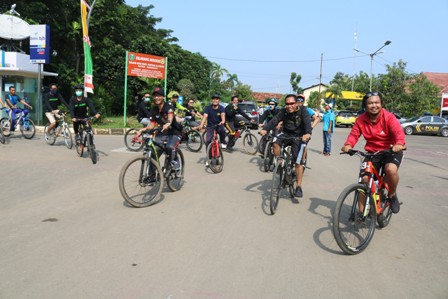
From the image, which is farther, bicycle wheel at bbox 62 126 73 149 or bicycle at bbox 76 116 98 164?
bicycle wheel at bbox 62 126 73 149

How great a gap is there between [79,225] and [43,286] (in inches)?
66.9

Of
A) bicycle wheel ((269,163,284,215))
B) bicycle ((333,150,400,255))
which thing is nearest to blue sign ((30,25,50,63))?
bicycle wheel ((269,163,284,215))

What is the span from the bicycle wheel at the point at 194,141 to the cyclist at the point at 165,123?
5.74m

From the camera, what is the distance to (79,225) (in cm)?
505

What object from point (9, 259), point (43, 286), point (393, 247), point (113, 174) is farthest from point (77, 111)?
point (393, 247)

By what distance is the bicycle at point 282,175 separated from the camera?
5.84 metres

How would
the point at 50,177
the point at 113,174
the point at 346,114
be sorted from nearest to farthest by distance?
the point at 50,177 < the point at 113,174 < the point at 346,114

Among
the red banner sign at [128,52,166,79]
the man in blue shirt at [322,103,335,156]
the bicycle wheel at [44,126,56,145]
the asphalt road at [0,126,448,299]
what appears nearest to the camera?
the asphalt road at [0,126,448,299]

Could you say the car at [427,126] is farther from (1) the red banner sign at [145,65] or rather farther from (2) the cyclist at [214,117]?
(2) the cyclist at [214,117]

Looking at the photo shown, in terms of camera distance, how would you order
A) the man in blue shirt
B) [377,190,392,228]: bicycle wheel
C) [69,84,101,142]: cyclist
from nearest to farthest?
[377,190,392,228]: bicycle wheel
[69,84,101,142]: cyclist
the man in blue shirt

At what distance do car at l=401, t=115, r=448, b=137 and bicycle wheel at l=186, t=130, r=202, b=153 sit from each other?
21.6 meters

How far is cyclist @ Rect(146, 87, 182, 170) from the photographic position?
6.68 meters

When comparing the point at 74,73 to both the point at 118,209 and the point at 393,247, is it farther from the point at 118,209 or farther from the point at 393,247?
the point at 393,247

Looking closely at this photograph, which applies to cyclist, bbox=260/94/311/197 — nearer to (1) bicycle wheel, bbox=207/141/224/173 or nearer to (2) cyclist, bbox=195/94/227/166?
(1) bicycle wheel, bbox=207/141/224/173
